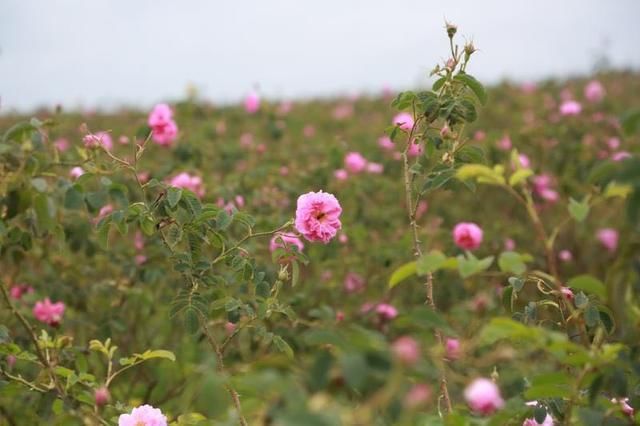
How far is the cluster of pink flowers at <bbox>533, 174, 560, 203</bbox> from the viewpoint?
15.4 feet

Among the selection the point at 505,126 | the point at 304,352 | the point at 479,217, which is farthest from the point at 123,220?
the point at 505,126

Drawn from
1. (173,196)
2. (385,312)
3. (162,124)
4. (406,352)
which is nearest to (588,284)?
(406,352)

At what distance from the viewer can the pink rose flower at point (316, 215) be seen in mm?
1779

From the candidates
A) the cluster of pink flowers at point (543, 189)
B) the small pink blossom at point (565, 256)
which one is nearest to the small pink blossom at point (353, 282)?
the small pink blossom at point (565, 256)

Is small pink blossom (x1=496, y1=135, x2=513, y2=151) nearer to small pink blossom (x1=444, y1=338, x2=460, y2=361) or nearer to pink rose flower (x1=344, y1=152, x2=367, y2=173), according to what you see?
pink rose flower (x1=344, y1=152, x2=367, y2=173)

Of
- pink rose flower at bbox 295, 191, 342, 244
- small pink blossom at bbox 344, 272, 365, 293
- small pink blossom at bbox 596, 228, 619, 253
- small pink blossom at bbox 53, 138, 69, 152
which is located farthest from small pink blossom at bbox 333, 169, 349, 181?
pink rose flower at bbox 295, 191, 342, 244

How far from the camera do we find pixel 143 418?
62.6 inches

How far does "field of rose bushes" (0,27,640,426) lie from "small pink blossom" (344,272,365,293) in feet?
0.06

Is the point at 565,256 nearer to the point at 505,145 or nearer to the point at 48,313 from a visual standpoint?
the point at 505,145

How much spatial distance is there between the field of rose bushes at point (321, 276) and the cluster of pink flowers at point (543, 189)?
2cm

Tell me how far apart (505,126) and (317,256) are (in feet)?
13.6

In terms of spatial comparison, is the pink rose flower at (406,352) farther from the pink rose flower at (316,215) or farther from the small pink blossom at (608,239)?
the small pink blossom at (608,239)

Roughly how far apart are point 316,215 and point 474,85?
46cm

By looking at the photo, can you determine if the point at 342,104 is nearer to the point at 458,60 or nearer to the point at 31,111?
the point at 31,111
